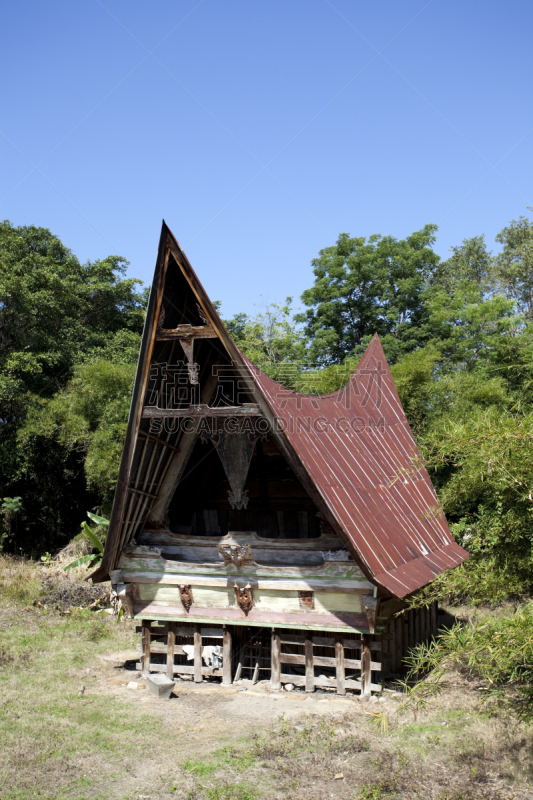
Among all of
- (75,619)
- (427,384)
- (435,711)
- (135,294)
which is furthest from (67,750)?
(135,294)

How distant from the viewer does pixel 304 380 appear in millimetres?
26781

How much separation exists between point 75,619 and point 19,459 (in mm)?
10018

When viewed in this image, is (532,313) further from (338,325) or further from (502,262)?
(338,325)

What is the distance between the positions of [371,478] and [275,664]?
12.9 ft

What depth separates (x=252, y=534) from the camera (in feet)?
39.0

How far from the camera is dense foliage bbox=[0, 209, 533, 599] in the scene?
2197 centimetres

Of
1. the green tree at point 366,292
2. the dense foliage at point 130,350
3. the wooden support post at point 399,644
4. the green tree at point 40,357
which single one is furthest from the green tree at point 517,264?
the wooden support post at point 399,644

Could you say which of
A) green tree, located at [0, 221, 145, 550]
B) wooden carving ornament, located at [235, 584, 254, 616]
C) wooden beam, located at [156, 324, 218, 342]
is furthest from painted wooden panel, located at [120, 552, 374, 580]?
green tree, located at [0, 221, 145, 550]

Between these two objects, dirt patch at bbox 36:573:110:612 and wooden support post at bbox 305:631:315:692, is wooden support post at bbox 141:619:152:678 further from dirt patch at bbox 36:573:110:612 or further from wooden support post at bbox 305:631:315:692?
dirt patch at bbox 36:573:110:612

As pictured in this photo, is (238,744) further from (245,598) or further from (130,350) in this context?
(130,350)

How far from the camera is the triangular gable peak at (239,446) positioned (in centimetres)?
1052

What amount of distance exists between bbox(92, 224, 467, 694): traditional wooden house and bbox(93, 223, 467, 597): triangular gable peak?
0.11 feet

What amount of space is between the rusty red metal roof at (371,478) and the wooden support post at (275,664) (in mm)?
2724

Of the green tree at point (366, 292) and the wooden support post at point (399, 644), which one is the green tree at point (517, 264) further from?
the wooden support post at point (399, 644)
